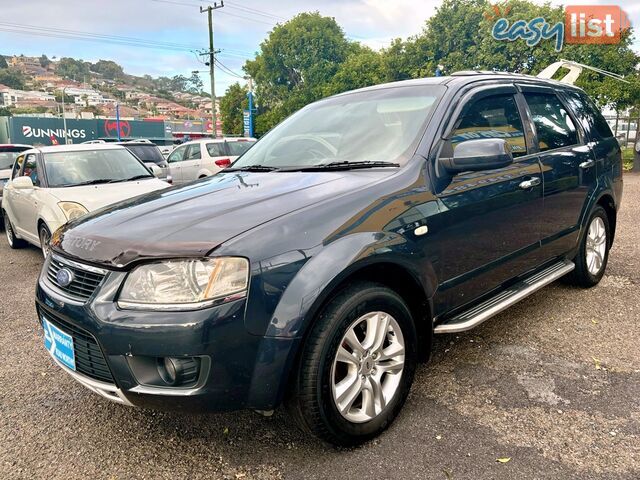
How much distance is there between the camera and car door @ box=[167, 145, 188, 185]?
14.2 meters

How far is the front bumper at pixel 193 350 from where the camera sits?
1.90 meters

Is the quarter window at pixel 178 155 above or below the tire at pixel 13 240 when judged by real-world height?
above

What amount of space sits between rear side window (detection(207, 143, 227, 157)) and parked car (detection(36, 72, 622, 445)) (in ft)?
34.9

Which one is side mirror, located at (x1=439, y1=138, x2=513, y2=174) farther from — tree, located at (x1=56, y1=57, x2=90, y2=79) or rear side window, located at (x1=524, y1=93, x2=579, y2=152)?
tree, located at (x1=56, y1=57, x2=90, y2=79)

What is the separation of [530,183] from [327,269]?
73.7 inches

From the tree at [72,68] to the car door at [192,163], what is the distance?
6436 inches

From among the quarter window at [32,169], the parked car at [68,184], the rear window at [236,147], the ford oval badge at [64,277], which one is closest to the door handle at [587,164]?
the ford oval badge at [64,277]

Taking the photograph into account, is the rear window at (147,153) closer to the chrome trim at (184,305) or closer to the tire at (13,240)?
the tire at (13,240)

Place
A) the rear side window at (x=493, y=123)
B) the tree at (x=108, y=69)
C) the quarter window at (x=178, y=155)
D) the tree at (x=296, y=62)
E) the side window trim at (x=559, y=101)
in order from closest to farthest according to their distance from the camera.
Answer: the rear side window at (x=493, y=123)
the side window trim at (x=559, y=101)
the quarter window at (x=178, y=155)
the tree at (x=296, y=62)
the tree at (x=108, y=69)

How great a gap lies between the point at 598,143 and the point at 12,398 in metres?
4.70

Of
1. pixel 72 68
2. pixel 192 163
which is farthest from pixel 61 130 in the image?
pixel 72 68

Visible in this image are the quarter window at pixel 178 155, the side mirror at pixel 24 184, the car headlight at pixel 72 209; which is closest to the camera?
the car headlight at pixel 72 209

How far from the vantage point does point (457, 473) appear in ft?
7.06

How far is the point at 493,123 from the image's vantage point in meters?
3.22
